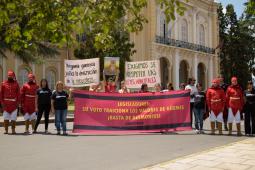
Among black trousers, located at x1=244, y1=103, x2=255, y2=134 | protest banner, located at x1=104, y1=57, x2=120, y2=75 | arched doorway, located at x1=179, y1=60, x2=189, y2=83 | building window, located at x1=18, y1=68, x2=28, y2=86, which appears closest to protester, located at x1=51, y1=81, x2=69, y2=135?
protest banner, located at x1=104, y1=57, x2=120, y2=75

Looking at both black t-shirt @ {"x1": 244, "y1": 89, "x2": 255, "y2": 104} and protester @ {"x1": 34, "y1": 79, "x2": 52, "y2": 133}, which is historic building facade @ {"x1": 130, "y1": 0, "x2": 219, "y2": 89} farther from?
black t-shirt @ {"x1": 244, "y1": 89, "x2": 255, "y2": 104}

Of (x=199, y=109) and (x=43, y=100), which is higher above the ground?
(x=43, y=100)

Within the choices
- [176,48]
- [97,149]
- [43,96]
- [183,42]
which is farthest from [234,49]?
[97,149]

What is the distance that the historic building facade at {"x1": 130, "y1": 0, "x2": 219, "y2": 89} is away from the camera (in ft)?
132

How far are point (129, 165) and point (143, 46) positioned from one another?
3266cm

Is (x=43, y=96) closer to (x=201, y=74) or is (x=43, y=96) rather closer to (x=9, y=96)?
(x=9, y=96)

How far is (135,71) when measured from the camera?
1557 centimetres

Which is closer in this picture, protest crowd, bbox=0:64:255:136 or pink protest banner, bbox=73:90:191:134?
protest crowd, bbox=0:64:255:136

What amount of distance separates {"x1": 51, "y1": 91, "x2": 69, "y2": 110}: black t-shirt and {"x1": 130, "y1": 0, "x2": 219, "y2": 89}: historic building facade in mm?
25229

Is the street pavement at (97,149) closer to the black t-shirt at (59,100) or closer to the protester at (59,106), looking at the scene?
the protester at (59,106)

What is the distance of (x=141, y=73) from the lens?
50.7 ft

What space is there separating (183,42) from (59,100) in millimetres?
34298

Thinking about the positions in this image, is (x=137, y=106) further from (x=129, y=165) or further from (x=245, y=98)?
(x=129, y=165)

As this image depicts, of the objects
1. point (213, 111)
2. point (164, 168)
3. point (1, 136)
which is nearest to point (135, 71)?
point (213, 111)
